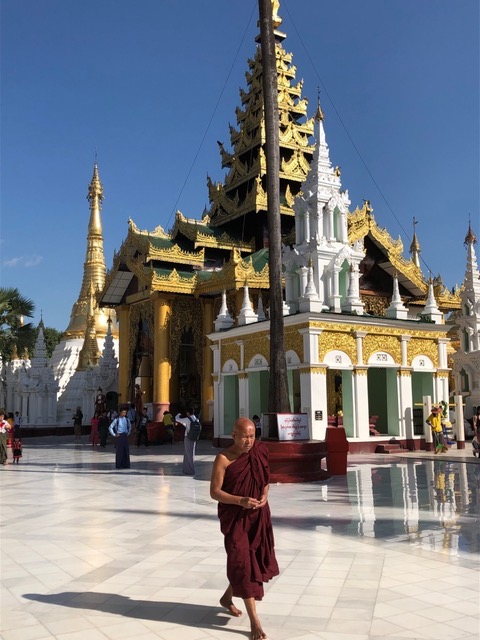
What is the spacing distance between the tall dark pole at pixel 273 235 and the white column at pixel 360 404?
5.21 metres

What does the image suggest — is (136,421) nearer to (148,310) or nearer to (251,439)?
(148,310)

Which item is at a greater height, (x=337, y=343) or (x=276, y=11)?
(x=276, y=11)

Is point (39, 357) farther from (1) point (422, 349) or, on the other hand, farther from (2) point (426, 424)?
(2) point (426, 424)

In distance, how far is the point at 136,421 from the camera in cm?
2603

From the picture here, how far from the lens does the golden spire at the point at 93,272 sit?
156ft

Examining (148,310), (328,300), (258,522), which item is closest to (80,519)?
(258,522)

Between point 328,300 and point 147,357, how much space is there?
11.2 metres

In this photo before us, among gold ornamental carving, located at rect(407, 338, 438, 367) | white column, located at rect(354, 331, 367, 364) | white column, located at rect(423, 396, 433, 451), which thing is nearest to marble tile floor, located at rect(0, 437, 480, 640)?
white column, located at rect(354, 331, 367, 364)


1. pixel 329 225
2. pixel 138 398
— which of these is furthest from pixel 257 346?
pixel 138 398

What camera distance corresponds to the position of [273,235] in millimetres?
14062

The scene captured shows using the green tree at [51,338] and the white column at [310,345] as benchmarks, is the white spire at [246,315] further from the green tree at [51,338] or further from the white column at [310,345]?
the green tree at [51,338]

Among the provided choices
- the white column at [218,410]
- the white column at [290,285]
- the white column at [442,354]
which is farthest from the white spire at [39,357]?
the white column at [442,354]

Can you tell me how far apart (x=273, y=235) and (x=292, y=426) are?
388cm

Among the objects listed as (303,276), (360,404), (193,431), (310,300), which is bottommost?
(193,431)
